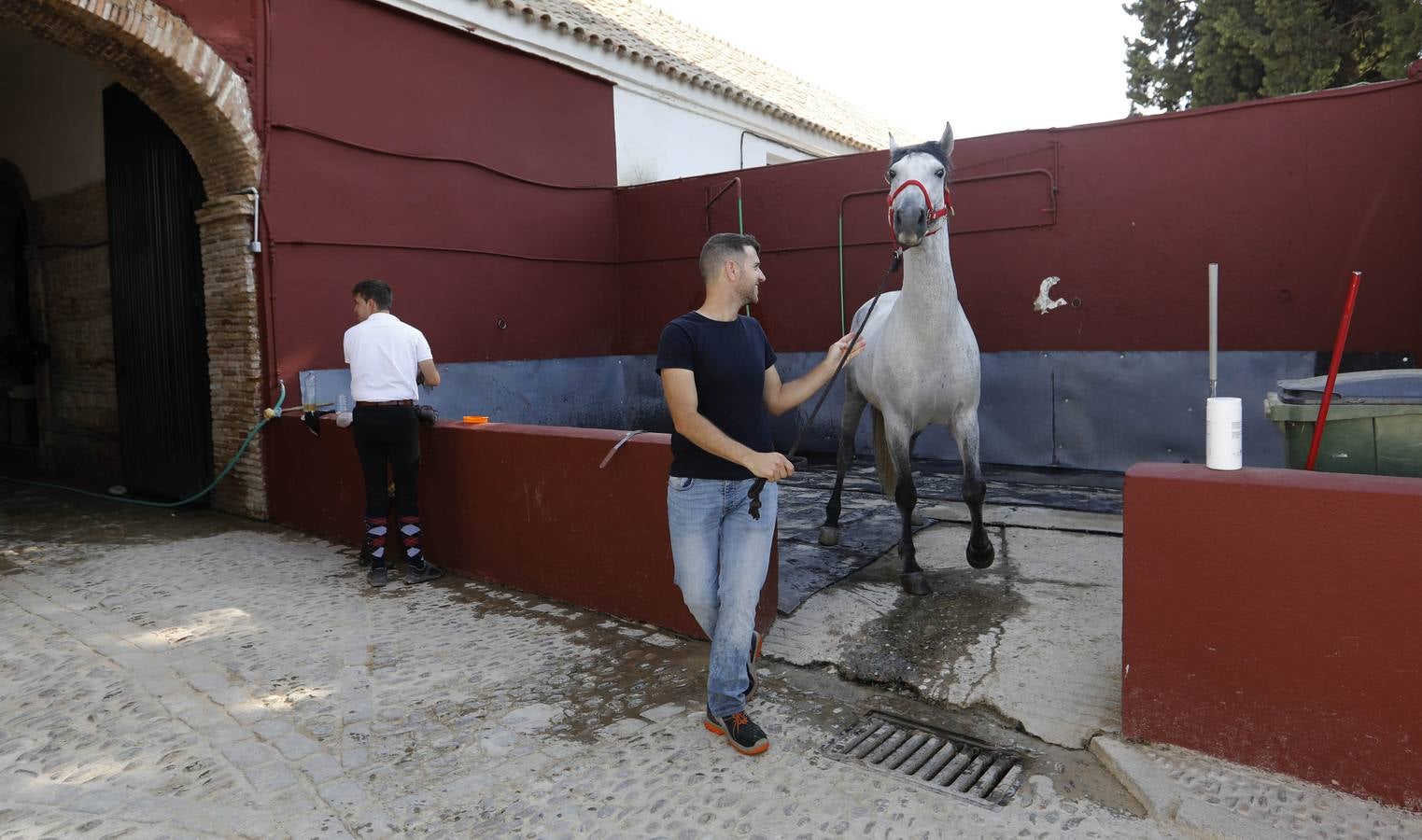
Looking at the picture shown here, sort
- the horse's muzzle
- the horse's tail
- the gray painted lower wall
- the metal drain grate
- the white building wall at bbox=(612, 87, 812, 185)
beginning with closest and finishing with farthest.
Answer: the metal drain grate
the horse's muzzle
the horse's tail
the gray painted lower wall
the white building wall at bbox=(612, 87, 812, 185)

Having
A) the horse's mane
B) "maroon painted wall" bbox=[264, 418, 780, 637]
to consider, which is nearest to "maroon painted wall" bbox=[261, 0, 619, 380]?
"maroon painted wall" bbox=[264, 418, 780, 637]

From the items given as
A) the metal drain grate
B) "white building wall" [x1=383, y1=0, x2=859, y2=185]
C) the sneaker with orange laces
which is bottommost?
the metal drain grate

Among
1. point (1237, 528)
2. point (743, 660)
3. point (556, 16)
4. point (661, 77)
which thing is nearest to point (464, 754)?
point (743, 660)

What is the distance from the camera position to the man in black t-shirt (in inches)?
112

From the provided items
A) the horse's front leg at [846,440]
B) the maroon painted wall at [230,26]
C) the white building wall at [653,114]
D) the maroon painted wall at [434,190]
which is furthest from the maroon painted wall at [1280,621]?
the white building wall at [653,114]

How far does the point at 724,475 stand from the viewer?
9.37 feet

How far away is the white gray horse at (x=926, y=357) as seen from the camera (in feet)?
14.0

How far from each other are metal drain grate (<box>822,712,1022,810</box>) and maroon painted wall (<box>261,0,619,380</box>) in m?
5.83

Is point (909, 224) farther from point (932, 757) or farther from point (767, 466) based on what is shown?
point (932, 757)

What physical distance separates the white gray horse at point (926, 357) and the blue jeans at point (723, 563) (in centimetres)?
162

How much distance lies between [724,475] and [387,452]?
305 centimetres

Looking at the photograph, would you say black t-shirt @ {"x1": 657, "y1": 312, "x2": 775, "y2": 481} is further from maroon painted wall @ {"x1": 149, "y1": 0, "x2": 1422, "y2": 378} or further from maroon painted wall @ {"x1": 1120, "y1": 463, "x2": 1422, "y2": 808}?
maroon painted wall @ {"x1": 149, "y1": 0, "x2": 1422, "y2": 378}

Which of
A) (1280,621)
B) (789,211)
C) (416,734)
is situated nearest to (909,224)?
(1280,621)

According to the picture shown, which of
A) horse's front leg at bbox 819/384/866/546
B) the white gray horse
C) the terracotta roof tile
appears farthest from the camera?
the terracotta roof tile
